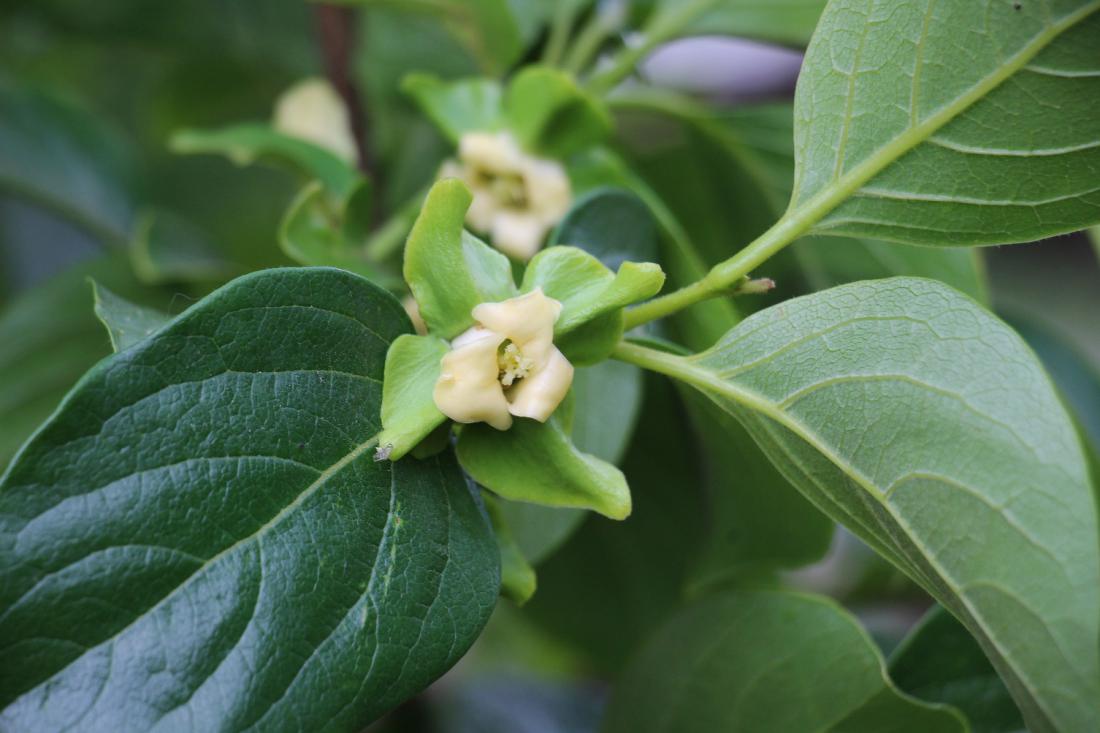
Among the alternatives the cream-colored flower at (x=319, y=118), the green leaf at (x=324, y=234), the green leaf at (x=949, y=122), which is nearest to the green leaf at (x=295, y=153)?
the green leaf at (x=324, y=234)

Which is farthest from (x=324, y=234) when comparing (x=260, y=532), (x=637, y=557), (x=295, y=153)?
(x=637, y=557)

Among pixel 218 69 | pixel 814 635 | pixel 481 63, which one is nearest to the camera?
pixel 814 635

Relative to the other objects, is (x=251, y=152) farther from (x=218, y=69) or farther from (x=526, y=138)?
(x=218, y=69)

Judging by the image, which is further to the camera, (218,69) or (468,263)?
(218,69)

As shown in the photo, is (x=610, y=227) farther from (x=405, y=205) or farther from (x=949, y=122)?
(x=405, y=205)

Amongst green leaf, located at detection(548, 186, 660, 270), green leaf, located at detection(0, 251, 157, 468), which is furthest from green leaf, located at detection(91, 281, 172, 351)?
green leaf, located at detection(0, 251, 157, 468)

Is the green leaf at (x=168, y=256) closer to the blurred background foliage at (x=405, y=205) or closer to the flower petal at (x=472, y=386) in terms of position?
the blurred background foliage at (x=405, y=205)

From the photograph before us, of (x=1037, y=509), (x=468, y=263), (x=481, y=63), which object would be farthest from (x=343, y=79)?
(x=1037, y=509)
